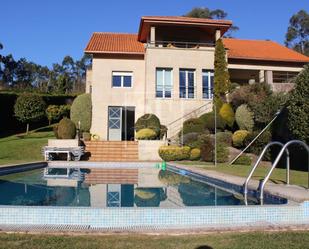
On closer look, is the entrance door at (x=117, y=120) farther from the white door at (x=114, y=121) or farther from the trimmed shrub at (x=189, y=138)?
the trimmed shrub at (x=189, y=138)

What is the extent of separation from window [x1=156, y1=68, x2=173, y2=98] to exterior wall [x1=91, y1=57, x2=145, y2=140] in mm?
1189

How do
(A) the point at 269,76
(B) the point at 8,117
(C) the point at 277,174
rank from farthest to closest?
(B) the point at 8,117, (A) the point at 269,76, (C) the point at 277,174

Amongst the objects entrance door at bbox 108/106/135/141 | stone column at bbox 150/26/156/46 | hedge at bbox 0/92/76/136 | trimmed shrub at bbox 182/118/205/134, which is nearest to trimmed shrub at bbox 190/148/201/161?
trimmed shrub at bbox 182/118/205/134

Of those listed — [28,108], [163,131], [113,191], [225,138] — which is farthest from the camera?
[28,108]

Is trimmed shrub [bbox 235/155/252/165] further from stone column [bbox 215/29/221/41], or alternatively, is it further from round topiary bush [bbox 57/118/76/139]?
stone column [bbox 215/29/221/41]

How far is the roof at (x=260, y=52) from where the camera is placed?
29.0 meters

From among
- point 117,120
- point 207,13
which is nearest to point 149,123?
point 117,120

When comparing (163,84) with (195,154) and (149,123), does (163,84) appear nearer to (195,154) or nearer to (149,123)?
(149,123)

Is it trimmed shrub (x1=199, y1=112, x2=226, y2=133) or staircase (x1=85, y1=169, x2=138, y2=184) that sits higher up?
trimmed shrub (x1=199, y1=112, x2=226, y2=133)

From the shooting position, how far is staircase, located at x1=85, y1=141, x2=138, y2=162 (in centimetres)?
2185

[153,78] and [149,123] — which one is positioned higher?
[153,78]

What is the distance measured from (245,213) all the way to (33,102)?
2417cm

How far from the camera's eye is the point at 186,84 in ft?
86.7

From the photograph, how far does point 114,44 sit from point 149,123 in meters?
7.99
